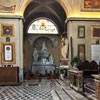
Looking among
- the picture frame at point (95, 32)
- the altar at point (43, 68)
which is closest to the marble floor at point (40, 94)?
the picture frame at point (95, 32)

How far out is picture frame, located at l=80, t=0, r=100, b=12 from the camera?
68.8ft

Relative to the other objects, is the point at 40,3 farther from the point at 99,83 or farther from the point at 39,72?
the point at 99,83

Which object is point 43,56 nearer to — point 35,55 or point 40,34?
point 35,55

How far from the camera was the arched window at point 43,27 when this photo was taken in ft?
99.9

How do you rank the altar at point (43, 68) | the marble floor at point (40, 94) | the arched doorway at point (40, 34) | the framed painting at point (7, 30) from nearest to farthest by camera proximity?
the marble floor at point (40, 94), the framed painting at point (7, 30), the arched doorway at point (40, 34), the altar at point (43, 68)

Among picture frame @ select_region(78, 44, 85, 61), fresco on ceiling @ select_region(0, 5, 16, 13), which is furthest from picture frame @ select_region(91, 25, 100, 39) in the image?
fresco on ceiling @ select_region(0, 5, 16, 13)

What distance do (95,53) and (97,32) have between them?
148 cm

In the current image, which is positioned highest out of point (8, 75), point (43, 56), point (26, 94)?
point (43, 56)

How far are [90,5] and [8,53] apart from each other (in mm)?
6632

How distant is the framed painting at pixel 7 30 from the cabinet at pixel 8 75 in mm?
3044

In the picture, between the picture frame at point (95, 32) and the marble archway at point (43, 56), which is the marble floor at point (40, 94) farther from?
the marble archway at point (43, 56)

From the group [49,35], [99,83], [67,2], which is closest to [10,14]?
[67,2]

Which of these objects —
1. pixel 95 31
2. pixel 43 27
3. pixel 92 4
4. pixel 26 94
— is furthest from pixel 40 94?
pixel 43 27

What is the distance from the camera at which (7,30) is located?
66.5 ft
